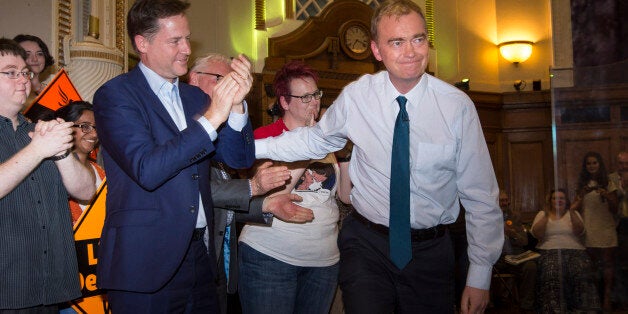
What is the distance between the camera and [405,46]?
223cm

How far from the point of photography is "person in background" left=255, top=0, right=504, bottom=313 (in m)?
2.20

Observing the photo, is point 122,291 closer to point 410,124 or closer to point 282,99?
point 410,124

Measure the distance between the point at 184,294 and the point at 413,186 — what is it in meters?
0.89

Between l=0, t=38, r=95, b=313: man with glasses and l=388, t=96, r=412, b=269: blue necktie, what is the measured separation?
1.11 meters

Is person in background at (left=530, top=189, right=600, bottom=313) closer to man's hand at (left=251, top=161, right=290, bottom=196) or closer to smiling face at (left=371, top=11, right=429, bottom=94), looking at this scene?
smiling face at (left=371, top=11, right=429, bottom=94)

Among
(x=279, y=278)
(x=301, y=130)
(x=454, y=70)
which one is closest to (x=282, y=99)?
(x=301, y=130)

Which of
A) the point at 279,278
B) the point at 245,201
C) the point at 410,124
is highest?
the point at 410,124

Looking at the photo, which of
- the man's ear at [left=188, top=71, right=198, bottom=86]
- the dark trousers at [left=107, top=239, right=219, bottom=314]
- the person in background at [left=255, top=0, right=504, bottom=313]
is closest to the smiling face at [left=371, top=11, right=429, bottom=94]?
the person in background at [left=255, top=0, right=504, bottom=313]

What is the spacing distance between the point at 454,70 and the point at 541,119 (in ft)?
4.45

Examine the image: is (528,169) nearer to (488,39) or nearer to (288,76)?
(488,39)

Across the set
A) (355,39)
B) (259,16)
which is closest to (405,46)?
(259,16)

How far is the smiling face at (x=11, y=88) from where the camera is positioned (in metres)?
2.12

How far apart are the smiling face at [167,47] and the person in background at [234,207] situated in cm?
46

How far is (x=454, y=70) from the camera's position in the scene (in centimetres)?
862
